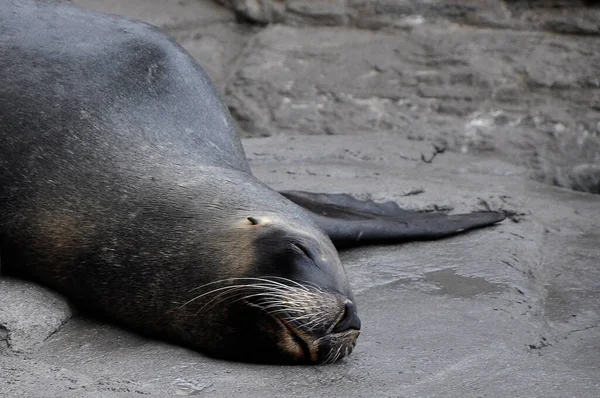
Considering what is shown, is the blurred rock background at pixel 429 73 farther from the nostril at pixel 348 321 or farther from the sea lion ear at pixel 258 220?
the nostril at pixel 348 321

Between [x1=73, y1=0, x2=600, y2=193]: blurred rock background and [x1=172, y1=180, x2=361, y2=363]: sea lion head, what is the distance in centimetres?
372

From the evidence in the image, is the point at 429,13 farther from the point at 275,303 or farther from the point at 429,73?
the point at 275,303

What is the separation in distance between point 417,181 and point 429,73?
6.97 ft

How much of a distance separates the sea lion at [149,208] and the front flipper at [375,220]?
0.7 inches

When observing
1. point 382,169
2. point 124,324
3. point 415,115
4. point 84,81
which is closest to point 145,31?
point 84,81

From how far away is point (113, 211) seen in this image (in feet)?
14.1

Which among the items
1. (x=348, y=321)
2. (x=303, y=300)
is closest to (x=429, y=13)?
(x=348, y=321)

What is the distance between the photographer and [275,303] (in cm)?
368

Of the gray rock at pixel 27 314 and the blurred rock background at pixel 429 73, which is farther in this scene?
the blurred rock background at pixel 429 73

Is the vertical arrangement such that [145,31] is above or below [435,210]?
above

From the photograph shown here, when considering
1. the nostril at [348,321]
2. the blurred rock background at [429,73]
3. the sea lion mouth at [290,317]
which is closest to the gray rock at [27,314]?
the sea lion mouth at [290,317]

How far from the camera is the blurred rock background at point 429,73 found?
773 centimetres

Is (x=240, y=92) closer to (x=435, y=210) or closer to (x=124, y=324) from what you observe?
(x=435, y=210)

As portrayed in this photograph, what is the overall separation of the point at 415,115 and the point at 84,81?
3834 millimetres
